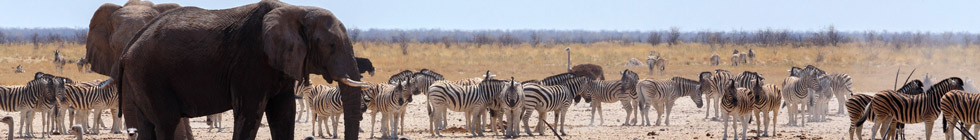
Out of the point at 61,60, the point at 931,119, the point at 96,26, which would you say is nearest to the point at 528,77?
the point at 61,60

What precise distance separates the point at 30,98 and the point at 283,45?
36.2ft

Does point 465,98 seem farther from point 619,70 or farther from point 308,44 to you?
point 619,70

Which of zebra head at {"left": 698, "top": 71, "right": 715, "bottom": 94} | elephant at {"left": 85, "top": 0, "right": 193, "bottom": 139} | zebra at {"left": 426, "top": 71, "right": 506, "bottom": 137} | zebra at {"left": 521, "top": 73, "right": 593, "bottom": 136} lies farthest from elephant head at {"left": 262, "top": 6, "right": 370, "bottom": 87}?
zebra head at {"left": 698, "top": 71, "right": 715, "bottom": 94}

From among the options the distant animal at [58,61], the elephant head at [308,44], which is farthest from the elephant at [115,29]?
the distant animal at [58,61]

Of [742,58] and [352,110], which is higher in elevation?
[742,58]

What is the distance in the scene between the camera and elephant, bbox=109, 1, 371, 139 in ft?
26.4

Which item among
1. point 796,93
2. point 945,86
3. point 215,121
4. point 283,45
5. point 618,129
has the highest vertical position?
point 283,45

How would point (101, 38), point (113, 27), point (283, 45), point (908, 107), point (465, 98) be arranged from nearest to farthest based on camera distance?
point (283, 45), point (113, 27), point (101, 38), point (908, 107), point (465, 98)

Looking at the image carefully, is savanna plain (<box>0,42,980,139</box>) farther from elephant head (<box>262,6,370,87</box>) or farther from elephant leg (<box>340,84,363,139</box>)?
elephant head (<box>262,6,370,87</box>)

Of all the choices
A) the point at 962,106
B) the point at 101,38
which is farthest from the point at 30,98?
the point at 962,106

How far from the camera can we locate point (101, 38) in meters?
10.2

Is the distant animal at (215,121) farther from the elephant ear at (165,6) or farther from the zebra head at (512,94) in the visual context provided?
the elephant ear at (165,6)

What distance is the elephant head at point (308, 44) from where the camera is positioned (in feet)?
26.1

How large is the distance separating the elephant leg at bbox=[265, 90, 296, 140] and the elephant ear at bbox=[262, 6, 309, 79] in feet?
2.19
